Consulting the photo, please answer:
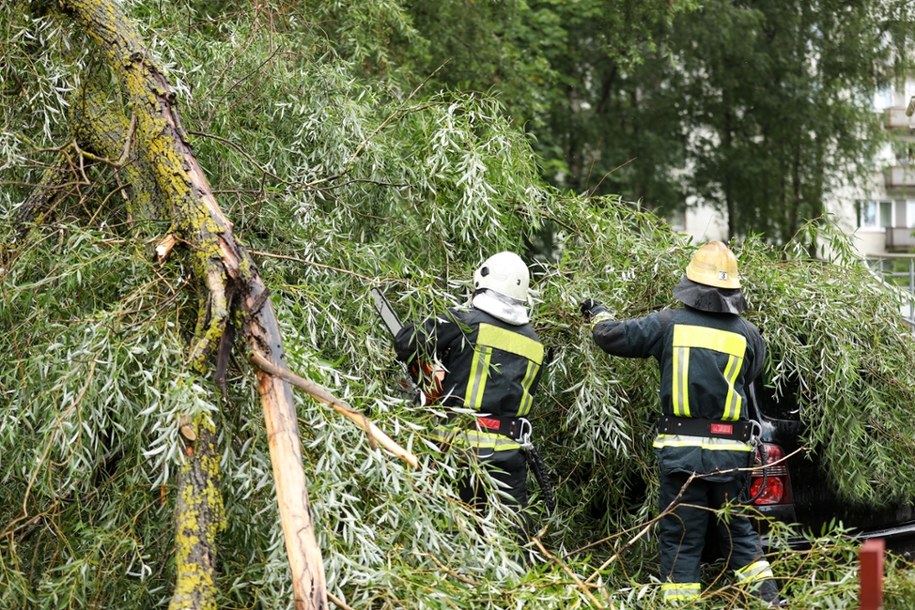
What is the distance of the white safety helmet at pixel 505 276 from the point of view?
5203 mm

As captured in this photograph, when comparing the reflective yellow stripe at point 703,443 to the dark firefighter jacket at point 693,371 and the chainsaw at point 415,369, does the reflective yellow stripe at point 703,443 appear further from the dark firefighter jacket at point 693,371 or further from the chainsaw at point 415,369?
the chainsaw at point 415,369

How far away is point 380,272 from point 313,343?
86 cm

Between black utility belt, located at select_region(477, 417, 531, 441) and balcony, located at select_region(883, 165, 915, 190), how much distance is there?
1739 centimetres

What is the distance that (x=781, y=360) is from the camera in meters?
5.37

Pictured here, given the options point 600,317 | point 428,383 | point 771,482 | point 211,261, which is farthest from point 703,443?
point 211,261

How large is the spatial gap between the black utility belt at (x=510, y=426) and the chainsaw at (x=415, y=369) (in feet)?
0.92

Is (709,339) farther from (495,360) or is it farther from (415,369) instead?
(415,369)

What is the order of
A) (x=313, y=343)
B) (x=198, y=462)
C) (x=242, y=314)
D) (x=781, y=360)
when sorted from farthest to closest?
(x=781, y=360)
(x=313, y=343)
(x=242, y=314)
(x=198, y=462)

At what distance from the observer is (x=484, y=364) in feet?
16.8

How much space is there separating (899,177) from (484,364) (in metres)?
32.3

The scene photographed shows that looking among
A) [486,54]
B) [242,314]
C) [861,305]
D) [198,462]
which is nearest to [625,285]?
[861,305]

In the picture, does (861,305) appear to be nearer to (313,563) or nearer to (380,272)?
(380,272)

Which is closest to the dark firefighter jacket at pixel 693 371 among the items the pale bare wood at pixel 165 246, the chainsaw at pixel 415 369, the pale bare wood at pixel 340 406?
the chainsaw at pixel 415 369

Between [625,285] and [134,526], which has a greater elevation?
[625,285]
